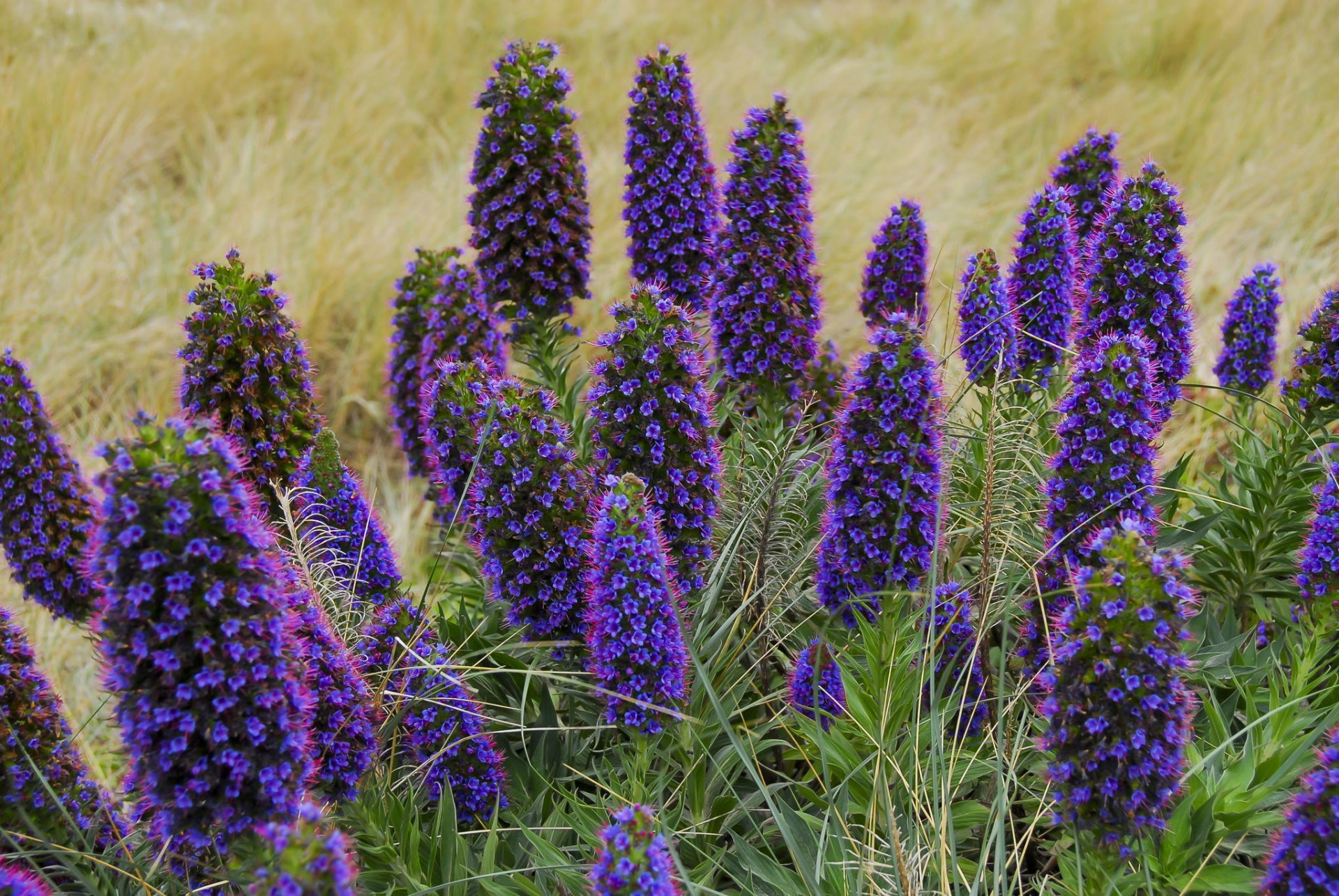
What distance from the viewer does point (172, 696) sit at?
2.44 m

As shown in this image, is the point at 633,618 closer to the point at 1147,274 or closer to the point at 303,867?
the point at 303,867

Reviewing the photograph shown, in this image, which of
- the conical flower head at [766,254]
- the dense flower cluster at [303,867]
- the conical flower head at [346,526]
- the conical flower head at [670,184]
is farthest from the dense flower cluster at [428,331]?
the dense flower cluster at [303,867]

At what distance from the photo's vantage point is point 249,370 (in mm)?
3916

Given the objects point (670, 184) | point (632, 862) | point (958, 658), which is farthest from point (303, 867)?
point (670, 184)

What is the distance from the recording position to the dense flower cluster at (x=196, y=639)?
91.4 inches

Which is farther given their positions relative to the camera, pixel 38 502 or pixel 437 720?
pixel 38 502

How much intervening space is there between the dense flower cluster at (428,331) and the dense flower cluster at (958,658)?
2189 mm

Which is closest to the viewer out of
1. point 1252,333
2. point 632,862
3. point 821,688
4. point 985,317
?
point 632,862

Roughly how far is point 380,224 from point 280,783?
7.80 m

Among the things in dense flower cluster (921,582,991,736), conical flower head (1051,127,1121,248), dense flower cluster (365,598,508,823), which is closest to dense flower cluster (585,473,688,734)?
dense flower cluster (365,598,508,823)

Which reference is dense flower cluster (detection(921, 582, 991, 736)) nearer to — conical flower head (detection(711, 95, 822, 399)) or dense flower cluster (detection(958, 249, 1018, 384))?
dense flower cluster (detection(958, 249, 1018, 384))

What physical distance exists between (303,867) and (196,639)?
0.65 metres

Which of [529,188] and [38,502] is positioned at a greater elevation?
[529,188]

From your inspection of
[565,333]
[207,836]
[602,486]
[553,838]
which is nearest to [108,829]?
[207,836]
